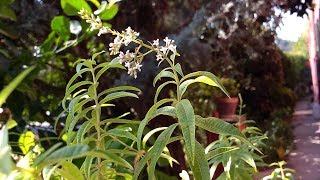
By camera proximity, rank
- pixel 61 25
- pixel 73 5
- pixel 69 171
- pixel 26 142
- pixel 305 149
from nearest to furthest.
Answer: pixel 69 171 → pixel 26 142 → pixel 73 5 → pixel 61 25 → pixel 305 149

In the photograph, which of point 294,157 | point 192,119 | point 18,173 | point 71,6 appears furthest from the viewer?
point 294,157

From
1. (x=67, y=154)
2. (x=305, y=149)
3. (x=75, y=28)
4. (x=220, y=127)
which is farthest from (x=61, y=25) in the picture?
(x=305, y=149)

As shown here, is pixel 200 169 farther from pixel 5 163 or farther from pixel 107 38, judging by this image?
pixel 107 38

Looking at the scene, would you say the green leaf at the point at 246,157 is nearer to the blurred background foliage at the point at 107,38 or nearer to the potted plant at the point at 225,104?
the blurred background foliage at the point at 107,38

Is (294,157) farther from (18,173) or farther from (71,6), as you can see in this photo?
(18,173)

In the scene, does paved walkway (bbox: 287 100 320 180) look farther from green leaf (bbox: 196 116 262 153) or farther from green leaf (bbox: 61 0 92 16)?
green leaf (bbox: 196 116 262 153)

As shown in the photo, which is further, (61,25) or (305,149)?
(305,149)

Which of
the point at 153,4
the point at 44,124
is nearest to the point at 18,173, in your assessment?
the point at 44,124

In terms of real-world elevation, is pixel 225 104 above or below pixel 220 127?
below
